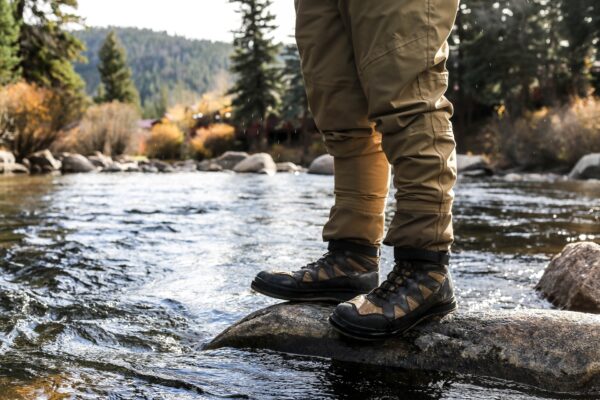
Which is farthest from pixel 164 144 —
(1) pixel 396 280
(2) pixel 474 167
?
(1) pixel 396 280

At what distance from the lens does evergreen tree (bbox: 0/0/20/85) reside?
84.8 ft

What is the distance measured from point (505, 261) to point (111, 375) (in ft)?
8.67

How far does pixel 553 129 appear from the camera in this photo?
19188 mm

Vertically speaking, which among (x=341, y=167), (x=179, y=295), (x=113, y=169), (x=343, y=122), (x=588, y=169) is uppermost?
(x=343, y=122)

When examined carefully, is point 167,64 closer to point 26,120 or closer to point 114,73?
point 114,73

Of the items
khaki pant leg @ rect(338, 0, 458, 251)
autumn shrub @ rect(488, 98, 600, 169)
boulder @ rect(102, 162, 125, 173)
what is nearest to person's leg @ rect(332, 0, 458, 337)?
khaki pant leg @ rect(338, 0, 458, 251)

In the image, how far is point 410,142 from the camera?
1.73 m

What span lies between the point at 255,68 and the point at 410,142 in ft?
114

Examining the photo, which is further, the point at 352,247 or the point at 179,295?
the point at 179,295

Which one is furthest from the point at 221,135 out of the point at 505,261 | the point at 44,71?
the point at 505,261

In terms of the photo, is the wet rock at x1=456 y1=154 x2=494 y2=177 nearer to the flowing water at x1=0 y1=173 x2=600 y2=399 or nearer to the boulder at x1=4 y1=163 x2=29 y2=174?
the flowing water at x1=0 y1=173 x2=600 y2=399

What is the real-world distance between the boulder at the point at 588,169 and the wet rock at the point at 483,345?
14379 millimetres

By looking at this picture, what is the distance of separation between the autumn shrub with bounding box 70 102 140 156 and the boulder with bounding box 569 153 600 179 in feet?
66.4

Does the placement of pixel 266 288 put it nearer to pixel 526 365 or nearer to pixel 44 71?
pixel 526 365
